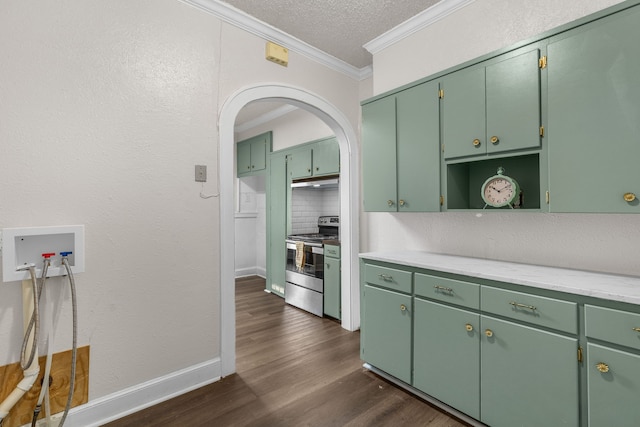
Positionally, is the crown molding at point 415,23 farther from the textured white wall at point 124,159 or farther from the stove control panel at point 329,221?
the stove control panel at point 329,221

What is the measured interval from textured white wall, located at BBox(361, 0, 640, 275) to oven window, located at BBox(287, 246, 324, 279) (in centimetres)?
90

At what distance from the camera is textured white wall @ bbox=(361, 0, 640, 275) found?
1757 mm

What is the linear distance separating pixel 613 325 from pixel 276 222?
3790 mm

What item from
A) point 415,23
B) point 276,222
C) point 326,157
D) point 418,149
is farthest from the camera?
point 276,222

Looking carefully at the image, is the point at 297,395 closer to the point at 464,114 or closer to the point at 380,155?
the point at 380,155

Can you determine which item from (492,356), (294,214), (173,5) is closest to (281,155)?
(294,214)

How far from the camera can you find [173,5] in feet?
7.00

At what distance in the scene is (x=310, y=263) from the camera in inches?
151

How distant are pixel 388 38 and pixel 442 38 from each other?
1.71 feet

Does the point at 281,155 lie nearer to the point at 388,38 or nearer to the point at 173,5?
the point at 388,38

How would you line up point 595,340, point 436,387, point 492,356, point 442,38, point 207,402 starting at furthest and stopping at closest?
point 442,38, point 207,402, point 436,387, point 492,356, point 595,340

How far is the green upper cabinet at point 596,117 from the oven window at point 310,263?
8.08ft

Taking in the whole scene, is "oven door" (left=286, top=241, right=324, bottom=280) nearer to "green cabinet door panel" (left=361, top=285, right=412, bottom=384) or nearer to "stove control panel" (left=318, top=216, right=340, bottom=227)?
"stove control panel" (left=318, top=216, right=340, bottom=227)

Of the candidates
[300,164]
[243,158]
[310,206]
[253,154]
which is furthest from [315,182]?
[243,158]
